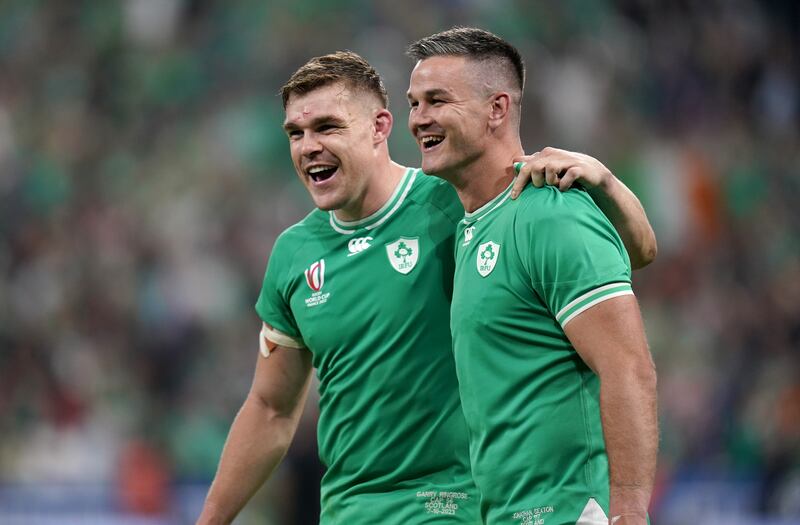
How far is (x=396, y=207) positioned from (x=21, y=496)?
652 cm

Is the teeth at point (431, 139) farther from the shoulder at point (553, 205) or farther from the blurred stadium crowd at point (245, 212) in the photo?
the blurred stadium crowd at point (245, 212)

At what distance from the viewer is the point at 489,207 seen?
3475 millimetres

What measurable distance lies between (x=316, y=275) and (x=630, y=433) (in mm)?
1527

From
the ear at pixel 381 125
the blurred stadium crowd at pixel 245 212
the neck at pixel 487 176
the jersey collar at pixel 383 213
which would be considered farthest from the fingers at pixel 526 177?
the blurred stadium crowd at pixel 245 212

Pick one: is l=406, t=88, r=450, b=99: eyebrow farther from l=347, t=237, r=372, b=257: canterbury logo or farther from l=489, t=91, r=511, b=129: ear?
l=347, t=237, r=372, b=257: canterbury logo

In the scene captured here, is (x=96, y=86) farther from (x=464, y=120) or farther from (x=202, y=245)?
(x=464, y=120)

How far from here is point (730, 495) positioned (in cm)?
898

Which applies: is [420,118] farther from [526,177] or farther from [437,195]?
[437,195]

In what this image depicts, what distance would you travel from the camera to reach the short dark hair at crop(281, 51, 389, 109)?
404 cm

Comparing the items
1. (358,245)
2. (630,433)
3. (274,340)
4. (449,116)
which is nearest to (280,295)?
(274,340)

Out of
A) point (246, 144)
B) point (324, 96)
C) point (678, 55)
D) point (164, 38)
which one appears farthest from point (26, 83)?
point (324, 96)

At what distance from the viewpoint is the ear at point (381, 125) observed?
415 centimetres

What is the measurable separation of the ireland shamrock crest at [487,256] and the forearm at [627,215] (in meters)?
0.33

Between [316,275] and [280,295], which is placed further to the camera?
[280,295]
